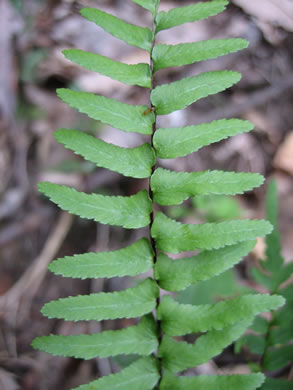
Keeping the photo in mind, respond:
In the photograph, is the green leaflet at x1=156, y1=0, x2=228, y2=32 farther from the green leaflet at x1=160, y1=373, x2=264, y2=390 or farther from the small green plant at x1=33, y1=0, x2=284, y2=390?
the green leaflet at x1=160, y1=373, x2=264, y2=390

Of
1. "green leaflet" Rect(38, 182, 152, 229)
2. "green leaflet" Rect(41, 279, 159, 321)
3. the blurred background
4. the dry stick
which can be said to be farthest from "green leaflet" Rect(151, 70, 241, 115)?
the dry stick

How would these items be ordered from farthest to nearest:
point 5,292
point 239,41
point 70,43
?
point 70,43, point 5,292, point 239,41

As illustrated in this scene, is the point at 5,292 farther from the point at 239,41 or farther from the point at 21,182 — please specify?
the point at 239,41

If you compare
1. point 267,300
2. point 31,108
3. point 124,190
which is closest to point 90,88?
point 31,108

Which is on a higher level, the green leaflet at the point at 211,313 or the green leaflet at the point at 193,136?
the green leaflet at the point at 193,136

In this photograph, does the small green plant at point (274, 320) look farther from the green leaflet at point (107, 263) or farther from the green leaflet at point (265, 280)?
the green leaflet at point (107, 263)

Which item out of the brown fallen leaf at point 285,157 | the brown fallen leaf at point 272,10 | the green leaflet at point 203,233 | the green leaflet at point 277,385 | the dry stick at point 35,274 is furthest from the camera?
the brown fallen leaf at point 272,10


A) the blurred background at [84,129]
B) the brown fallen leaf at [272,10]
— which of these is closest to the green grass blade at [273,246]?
the blurred background at [84,129]
